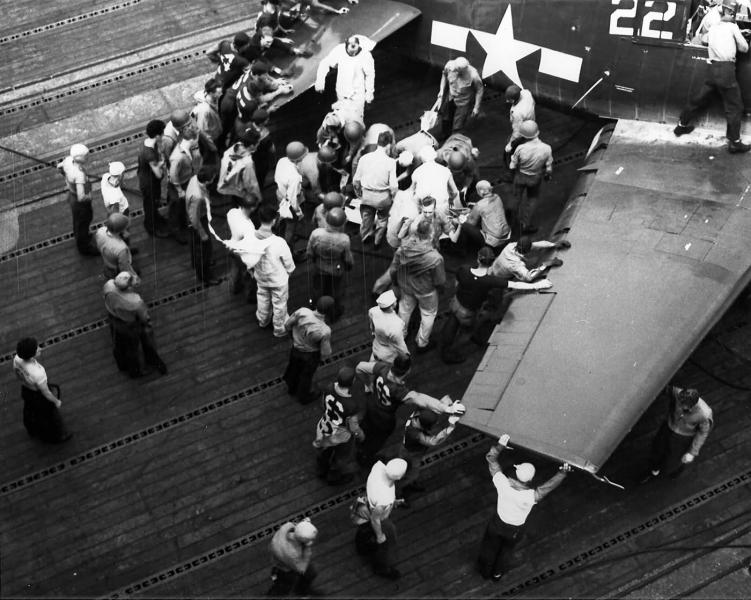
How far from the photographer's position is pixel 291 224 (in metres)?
16.1

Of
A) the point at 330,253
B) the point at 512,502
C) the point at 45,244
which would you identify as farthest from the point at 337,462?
the point at 45,244

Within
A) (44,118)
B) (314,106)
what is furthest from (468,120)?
(44,118)

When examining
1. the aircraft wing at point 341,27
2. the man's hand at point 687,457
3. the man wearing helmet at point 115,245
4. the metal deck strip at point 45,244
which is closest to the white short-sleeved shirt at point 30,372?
the man wearing helmet at point 115,245

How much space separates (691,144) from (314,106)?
18.4ft

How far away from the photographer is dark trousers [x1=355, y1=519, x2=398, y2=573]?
12.9m

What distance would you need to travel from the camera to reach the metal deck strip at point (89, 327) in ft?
51.9

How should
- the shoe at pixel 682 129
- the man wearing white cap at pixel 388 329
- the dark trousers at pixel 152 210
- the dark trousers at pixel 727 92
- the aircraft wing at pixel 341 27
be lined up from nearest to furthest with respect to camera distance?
the man wearing white cap at pixel 388 329 < the dark trousers at pixel 727 92 < the shoe at pixel 682 129 < the dark trousers at pixel 152 210 < the aircraft wing at pixel 341 27

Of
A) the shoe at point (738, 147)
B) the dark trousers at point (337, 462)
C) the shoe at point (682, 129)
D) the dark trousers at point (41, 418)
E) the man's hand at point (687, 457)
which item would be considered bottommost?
the dark trousers at point (41, 418)

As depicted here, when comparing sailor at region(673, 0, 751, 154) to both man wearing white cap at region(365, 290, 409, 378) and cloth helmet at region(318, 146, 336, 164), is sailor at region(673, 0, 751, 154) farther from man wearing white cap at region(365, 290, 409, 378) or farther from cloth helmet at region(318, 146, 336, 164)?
man wearing white cap at region(365, 290, 409, 378)

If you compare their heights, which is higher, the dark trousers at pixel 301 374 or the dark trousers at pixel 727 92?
the dark trousers at pixel 727 92

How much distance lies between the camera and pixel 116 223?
14.8m

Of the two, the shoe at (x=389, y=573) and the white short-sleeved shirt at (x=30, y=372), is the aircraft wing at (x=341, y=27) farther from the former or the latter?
the shoe at (x=389, y=573)

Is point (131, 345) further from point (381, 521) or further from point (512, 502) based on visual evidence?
point (512, 502)

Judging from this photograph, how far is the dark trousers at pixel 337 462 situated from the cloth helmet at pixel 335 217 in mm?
2623
